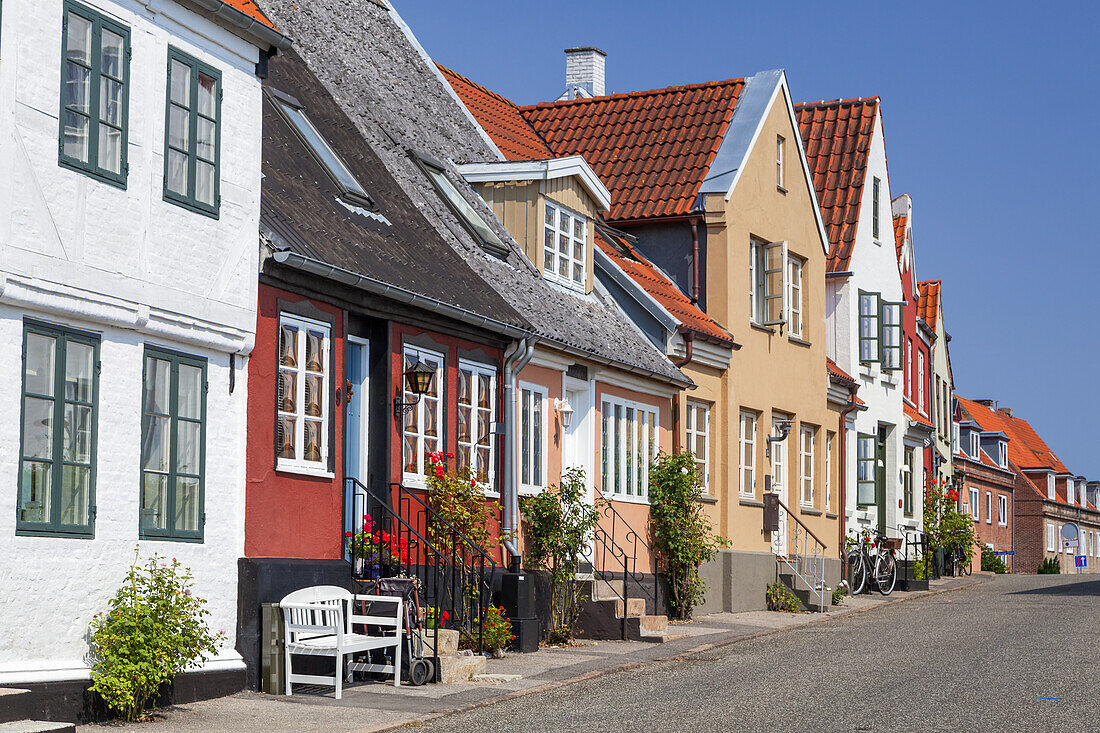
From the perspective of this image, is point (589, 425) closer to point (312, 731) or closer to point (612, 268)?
point (612, 268)

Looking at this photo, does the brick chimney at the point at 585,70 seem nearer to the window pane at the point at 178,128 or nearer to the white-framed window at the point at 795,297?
the white-framed window at the point at 795,297

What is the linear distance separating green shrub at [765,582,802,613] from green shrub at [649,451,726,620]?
3.07 m

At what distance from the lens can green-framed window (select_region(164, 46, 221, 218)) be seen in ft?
41.1

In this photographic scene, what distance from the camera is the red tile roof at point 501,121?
25.0 meters

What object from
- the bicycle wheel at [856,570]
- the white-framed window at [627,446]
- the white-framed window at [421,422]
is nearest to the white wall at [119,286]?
the white-framed window at [421,422]

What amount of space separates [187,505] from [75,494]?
4.72 feet

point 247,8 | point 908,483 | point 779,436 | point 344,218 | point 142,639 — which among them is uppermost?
point 247,8

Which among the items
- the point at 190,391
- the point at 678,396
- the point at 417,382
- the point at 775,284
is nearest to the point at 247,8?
the point at 190,391

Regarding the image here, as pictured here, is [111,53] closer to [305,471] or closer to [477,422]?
[305,471]

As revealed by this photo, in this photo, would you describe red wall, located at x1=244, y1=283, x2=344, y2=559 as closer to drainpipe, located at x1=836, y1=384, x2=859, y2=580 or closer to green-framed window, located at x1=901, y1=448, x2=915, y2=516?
drainpipe, located at x1=836, y1=384, x2=859, y2=580

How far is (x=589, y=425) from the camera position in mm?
20953

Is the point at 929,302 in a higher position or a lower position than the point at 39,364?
higher

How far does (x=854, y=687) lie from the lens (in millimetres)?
13961

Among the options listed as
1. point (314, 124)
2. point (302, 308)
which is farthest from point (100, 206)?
point (314, 124)
